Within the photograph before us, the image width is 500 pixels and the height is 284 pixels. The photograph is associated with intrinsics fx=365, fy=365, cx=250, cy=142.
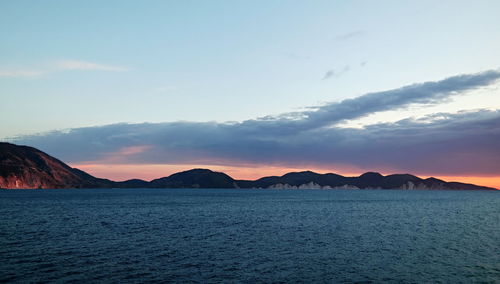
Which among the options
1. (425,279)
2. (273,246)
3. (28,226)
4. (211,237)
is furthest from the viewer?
(28,226)

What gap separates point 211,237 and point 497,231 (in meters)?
66.4

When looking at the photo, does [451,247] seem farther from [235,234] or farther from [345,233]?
[235,234]

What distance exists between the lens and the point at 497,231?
84625 millimetres

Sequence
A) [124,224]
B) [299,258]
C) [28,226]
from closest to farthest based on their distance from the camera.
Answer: [299,258]
[28,226]
[124,224]

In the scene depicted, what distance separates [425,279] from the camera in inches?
1672

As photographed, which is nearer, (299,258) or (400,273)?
(400,273)

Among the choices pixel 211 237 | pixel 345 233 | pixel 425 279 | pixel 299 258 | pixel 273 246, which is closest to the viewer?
pixel 425 279

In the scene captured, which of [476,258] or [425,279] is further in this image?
[476,258]

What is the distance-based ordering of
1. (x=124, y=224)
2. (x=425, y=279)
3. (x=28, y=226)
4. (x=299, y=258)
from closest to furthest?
(x=425, y=279) < (x=299, y=258) < (x=28, y=226) < (x=124, y=224)

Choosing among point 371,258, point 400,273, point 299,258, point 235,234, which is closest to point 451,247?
point 371,258

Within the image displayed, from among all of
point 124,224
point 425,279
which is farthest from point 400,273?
point 124,224

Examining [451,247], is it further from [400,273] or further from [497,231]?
[497,231]

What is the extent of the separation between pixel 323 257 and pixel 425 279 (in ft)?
47.9

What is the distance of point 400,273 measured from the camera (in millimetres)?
45000
